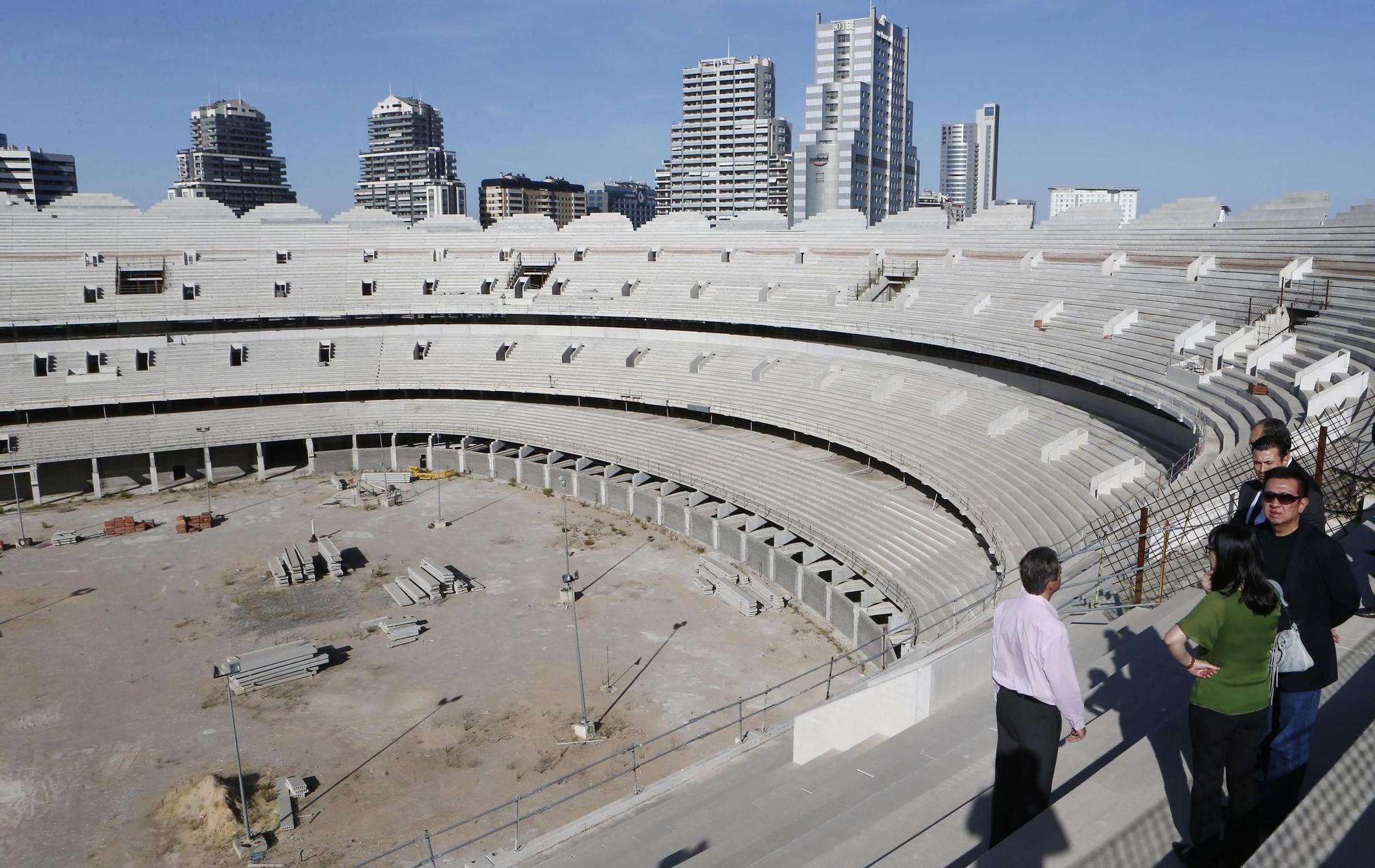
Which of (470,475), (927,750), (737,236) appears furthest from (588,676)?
(737,236)

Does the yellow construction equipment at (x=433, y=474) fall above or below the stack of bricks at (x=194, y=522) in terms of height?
above

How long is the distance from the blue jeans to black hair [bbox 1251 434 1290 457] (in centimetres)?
197

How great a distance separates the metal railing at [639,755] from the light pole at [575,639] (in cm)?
86

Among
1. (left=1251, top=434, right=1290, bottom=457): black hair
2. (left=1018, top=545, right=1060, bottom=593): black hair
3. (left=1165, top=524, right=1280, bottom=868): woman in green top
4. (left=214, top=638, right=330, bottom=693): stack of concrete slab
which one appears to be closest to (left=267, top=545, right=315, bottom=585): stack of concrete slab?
(left=214, top=638, right=330, bottom=693): stack of concrete slab

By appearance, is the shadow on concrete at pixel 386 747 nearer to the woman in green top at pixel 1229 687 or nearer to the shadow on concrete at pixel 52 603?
the shadow on concrete at pixel 52 603

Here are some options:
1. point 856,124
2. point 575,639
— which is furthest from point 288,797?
point 856,124

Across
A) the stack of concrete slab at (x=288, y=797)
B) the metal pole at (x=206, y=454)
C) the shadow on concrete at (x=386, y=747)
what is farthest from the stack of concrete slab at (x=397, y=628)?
the metal pole at (x=206, y=454)

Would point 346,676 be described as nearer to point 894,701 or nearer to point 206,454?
point 894,701

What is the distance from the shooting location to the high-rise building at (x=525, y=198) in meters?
154

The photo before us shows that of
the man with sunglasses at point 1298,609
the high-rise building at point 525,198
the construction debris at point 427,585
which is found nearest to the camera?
the man with sunglasses at point 1298,609

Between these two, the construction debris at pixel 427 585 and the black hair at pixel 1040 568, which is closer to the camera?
the black hair at pixel 1040 568

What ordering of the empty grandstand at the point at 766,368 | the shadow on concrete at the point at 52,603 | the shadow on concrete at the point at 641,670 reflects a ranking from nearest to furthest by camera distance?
the shadow on concrete at the point at 641,670
the empty grandstand at the point at 766,368
the shadow on concrete at the point at 52,603

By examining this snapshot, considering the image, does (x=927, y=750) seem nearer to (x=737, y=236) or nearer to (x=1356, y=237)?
(x=1356, y=237)

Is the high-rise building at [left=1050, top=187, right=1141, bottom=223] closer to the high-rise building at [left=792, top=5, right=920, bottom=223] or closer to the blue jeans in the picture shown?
the high-rise building at [left=792, top=5, right=920, bottom=223]
